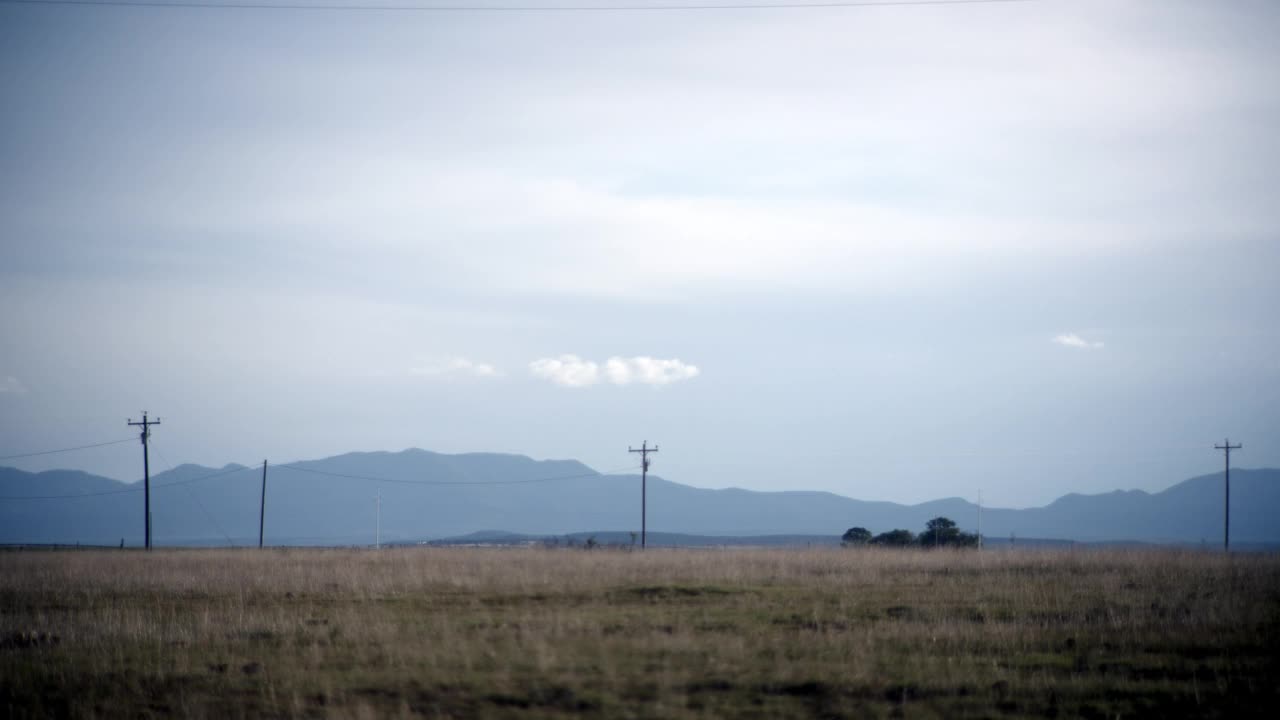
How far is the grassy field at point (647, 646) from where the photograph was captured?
13484 mm

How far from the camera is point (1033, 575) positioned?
105 ft

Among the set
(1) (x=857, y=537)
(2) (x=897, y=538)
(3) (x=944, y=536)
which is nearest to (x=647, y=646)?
(2) (x=897, y=538)

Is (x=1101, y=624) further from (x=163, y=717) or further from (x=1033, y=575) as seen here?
(x=163, y=717)

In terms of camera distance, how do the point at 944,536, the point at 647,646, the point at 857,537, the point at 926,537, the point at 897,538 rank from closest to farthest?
the point at 647,646
the point at 897,538
the point at 944,536
the point at 926,537
the point at 857,537

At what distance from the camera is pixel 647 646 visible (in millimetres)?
16688

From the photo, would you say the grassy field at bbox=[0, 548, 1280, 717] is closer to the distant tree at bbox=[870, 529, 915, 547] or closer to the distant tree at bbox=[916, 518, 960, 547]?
the distant tree at bbox=[916, 518, 960, 547]

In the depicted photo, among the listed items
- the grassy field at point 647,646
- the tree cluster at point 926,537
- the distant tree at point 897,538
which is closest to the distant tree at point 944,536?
the tree cluster at point 926,537

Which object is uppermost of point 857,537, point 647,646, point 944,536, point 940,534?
point 647,646

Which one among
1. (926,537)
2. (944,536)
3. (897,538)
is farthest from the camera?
(926,537)

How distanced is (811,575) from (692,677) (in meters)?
19.9

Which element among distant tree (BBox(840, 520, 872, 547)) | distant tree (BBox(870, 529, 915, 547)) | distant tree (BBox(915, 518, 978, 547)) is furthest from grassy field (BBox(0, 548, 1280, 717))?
distant tree (BBox(840, 520, 872, 547))

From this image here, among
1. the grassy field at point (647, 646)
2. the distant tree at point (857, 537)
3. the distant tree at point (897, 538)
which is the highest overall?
the grassy field at point (647, 646)

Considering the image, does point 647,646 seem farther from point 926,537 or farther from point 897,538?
point 926,537

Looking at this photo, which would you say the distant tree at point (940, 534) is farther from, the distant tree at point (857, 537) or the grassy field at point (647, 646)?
the grassy field at point (647, 646)
